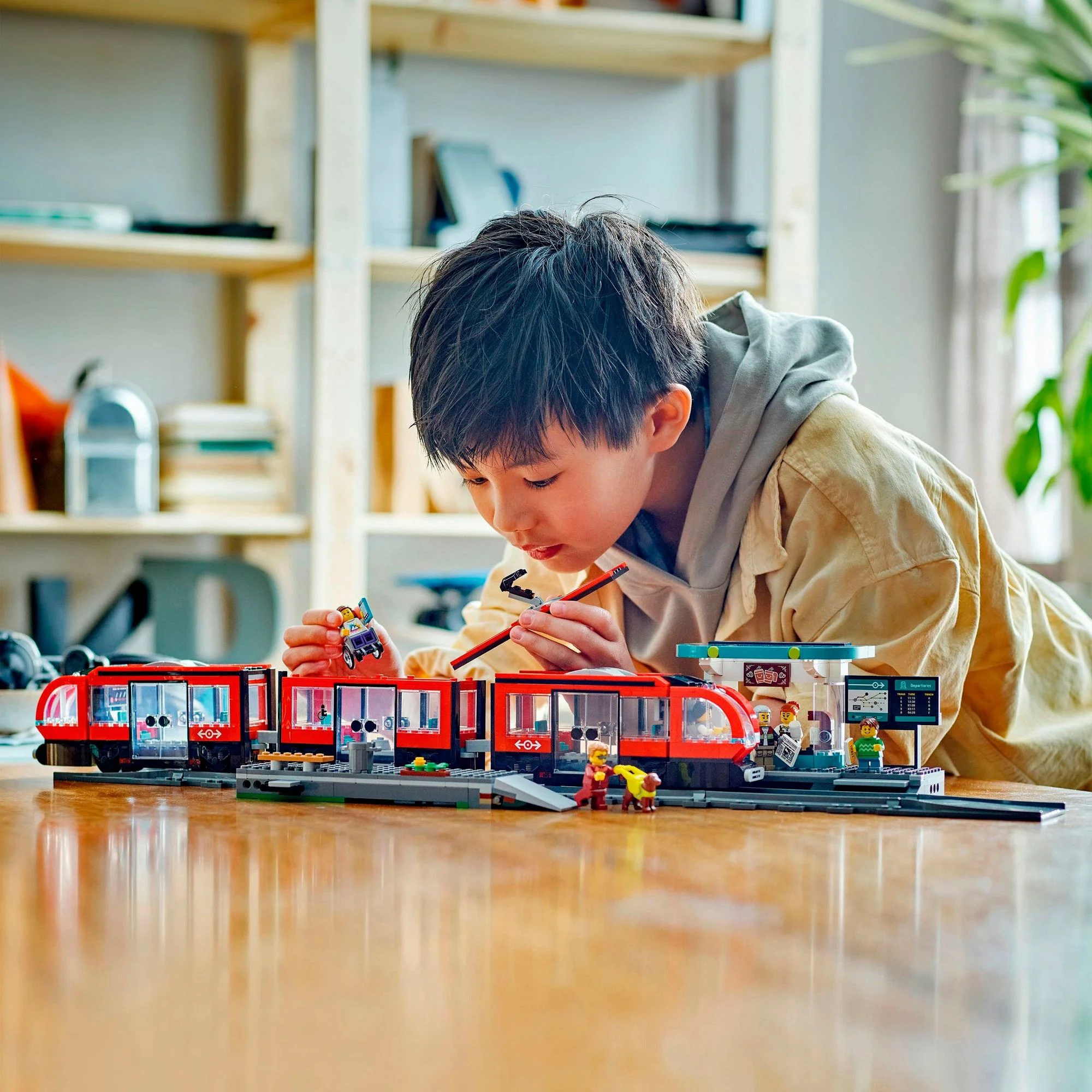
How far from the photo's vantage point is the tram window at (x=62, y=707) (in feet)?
3.11

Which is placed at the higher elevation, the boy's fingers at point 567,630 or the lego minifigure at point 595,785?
the boy's fingers at point 567,630

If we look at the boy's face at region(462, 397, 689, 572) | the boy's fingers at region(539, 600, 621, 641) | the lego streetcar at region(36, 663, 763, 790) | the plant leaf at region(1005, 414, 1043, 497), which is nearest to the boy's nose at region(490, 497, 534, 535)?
the boy's face at region(462, 397, 689, 572)

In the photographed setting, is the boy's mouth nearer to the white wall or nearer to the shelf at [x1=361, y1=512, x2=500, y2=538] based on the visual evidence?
the shelf at [x1=361, y1=512, x2=500, y2=538]

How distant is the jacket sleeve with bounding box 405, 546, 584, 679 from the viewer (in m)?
1.34

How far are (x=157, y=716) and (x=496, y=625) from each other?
1.63 ft

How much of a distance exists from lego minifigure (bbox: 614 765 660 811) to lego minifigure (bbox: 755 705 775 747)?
96 millimetres

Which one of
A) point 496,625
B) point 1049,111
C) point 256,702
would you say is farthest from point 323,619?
point 1049,111

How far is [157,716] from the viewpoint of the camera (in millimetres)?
939

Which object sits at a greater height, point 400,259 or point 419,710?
point 400,259

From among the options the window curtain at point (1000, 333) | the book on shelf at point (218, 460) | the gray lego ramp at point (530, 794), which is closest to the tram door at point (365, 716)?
the gray lego ramp at point (530, 794)

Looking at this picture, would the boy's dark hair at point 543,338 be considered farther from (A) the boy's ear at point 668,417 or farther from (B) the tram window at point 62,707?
(B) the tram window at point 62,707

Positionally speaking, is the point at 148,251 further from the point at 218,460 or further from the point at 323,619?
the point at 323,619

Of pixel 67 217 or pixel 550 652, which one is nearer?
pixel 550 652

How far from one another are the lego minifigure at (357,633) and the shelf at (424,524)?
1.39 m
